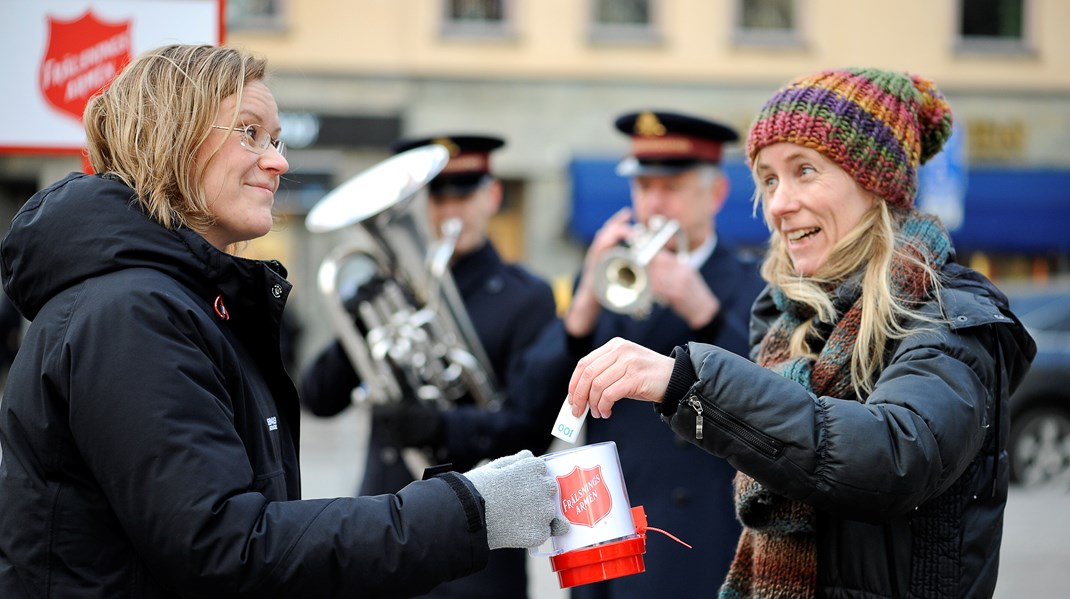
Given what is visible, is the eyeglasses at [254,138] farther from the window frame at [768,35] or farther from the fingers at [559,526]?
the window frame at [768,35]

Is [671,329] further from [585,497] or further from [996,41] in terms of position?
[996,41]

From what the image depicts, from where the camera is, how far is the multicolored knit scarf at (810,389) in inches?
89.7

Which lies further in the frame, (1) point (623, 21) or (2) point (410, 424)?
(1) point (623, 21)

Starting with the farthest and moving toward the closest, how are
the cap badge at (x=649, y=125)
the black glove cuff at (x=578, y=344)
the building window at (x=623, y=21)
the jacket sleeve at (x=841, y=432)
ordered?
the building window at (x=623, y=21)
the cap badge at (x=649, y=125)
the black glove cuff at (x=578, y=344)
the jacket sleeve at (x=841, y=432)

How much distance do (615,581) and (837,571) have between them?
1314 millimetres

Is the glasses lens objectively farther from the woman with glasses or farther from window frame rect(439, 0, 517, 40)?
window frame rect(439, 0, 517, 40)

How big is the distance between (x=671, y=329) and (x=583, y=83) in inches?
517

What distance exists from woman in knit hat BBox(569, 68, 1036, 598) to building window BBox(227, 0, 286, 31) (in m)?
14.7

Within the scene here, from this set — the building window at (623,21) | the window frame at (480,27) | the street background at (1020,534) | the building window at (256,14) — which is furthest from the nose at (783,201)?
the building window at (256,14)

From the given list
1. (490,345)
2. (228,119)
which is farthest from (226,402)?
(490,345)

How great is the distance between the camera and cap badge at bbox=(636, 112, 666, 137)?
4.27 m

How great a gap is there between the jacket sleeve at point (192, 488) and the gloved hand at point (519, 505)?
12cm

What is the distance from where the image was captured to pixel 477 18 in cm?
1677

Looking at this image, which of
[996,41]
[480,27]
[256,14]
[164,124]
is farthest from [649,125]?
[996,41]
